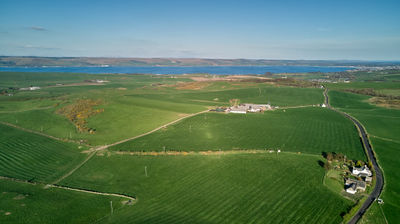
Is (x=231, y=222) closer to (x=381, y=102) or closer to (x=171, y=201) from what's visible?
(x=171, y=201)

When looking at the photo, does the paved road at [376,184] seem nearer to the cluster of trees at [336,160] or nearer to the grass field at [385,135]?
the grass field at [385,135]

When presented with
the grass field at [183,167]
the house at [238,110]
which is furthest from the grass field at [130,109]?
the house at [238,110]

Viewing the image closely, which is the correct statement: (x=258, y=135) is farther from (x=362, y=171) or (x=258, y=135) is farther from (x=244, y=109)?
(x=244, y=109)

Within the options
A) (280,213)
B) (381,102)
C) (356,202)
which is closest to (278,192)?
(280,213)

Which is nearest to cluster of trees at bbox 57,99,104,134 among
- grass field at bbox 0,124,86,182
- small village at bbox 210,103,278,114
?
grass field at bbox 0,124,86,182

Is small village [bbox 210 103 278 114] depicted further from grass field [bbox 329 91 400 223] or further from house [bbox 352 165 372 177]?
house [bbox 352 165 372 177]
